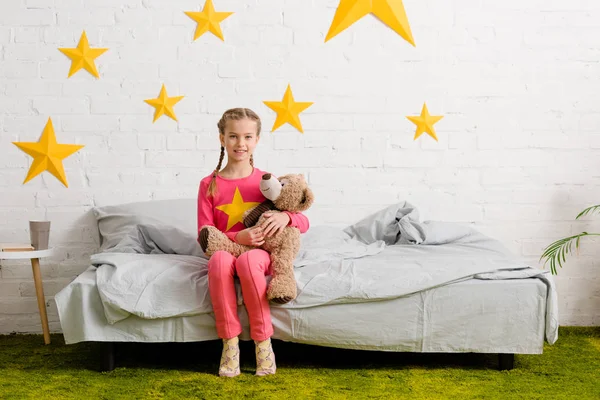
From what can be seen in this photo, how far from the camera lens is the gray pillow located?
9.62ft

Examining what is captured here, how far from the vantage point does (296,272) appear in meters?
2.46

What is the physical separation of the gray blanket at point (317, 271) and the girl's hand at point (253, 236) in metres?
0.17

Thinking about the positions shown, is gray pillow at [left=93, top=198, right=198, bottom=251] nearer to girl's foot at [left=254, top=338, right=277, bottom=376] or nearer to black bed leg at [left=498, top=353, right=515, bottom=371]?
girl's foot at [left=254, top=338, right=277, bottom=376]

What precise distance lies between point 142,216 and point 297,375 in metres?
1.06

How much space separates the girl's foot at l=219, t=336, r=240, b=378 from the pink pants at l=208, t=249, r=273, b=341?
0.02 meters

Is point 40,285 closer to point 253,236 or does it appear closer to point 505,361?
point 253,236

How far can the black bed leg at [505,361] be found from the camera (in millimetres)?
2455

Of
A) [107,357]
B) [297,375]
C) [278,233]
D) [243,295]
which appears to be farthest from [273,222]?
[107,357]

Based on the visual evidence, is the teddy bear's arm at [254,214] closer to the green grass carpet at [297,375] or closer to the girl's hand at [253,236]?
the girl's hand at [253,236]

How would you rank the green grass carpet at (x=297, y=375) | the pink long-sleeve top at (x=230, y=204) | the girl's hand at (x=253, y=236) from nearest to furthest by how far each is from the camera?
the green grass carpet at (x=297, y=375)
the girl's hand at (x=253, y=236)
the pink long-sleeve top at (x=230, y=204)

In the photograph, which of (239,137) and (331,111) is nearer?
(239,137)

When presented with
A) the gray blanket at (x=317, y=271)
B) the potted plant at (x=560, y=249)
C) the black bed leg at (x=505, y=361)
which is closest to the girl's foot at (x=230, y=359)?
the gray blanket at (x=317, y=271)

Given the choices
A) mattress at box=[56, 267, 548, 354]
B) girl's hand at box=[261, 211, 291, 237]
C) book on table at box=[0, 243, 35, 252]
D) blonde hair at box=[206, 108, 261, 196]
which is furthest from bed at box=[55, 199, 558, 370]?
book on table at box=[0, 243, 35, 252]

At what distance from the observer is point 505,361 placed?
2457 millimetres
